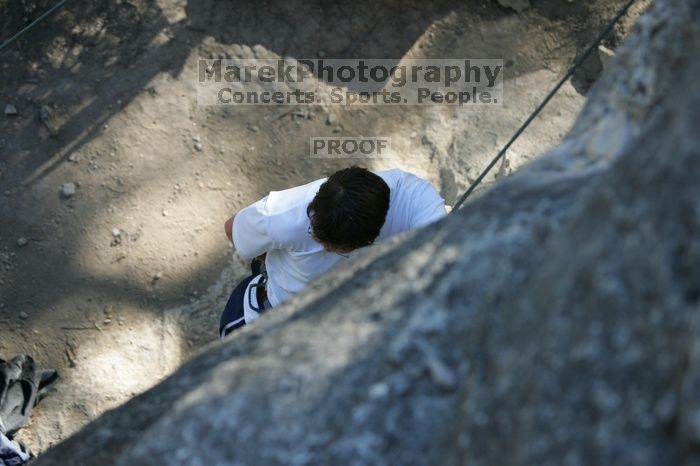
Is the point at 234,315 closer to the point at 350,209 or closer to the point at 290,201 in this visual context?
the point at 290,201

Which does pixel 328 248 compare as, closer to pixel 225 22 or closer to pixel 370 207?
pixel 370 207

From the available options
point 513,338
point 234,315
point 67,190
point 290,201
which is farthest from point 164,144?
point 513,338

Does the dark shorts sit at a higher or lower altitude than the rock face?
lower

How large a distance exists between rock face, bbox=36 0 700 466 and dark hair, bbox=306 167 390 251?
0.41m

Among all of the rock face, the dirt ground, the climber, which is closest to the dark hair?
the rock face

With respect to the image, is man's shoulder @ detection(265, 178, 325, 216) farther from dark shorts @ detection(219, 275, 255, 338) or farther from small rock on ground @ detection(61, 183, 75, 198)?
small rock on ground @ detection(61, 183, 75, 198)

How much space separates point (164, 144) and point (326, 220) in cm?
164

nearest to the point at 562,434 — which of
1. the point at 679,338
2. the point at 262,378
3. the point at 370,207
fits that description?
the point at 679,338

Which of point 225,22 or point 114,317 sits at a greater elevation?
point 225,22

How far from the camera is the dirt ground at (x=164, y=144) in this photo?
3.03 m

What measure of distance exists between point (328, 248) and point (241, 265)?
125cm

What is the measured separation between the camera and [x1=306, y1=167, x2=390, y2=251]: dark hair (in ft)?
6.17

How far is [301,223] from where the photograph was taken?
200cm

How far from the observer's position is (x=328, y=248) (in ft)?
6.44
